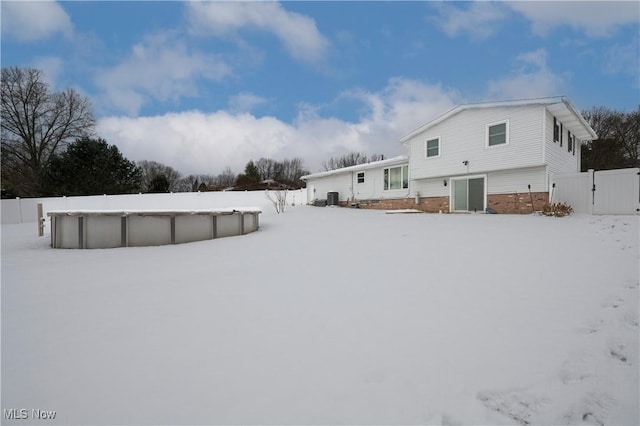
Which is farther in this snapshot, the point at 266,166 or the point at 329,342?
the point at 266,166

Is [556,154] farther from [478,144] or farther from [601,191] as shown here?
[478,144]

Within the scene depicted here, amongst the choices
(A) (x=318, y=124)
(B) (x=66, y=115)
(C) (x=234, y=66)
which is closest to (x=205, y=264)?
(C) (x=234, y=66)

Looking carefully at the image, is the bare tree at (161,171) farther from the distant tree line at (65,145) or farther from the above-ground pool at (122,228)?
the above-ground pool at (122,228)

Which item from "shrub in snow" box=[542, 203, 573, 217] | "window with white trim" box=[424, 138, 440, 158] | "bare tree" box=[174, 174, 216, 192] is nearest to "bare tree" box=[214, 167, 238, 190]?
"bare tree" box=[174, 174, 216, 192]

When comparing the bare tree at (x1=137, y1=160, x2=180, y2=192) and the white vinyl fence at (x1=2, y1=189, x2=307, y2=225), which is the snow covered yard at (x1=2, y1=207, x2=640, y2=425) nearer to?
the white vinyl fence at (x1=2, y1=189, x2=307, y2=225)

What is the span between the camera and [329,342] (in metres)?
2.40

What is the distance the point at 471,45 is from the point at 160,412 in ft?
49.2

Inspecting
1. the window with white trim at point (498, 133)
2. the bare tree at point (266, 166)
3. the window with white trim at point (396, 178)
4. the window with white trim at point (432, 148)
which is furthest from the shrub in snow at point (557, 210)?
the bare tree at point (266, 166)

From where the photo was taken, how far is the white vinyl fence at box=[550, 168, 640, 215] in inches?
396

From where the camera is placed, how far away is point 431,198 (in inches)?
602

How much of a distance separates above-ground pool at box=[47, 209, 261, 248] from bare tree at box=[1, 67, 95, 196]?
76.5 ft

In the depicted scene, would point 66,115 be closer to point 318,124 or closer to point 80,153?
point 80,153

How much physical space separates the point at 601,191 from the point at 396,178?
8.93 meters

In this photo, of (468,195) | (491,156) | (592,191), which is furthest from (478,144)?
(592,191)
